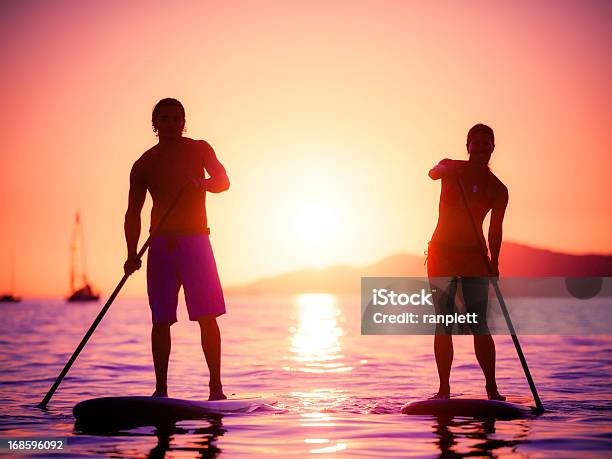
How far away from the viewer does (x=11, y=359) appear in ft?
60.1

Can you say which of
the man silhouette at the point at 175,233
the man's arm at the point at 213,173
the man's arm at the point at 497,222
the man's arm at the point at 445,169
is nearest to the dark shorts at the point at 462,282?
the man's arm at the point at 497,222

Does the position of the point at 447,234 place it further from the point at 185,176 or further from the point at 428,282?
the point at 185,176

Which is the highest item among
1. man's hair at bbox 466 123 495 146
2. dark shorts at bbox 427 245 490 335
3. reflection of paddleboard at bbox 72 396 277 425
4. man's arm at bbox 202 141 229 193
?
man's hair at bbox 466 123 495 146

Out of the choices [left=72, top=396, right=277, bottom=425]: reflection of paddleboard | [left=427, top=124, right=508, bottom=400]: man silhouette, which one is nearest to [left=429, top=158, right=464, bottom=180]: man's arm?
[left=427, top=124, right=508, bottom=400]: man silhouette

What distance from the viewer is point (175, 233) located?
8.84 metres

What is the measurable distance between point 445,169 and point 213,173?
2313mm

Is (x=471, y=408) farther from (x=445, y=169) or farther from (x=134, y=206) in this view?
(x=134, y=206)

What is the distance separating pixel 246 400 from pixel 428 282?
2.16 meters

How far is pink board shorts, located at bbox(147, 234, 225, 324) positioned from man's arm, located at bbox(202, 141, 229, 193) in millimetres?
496

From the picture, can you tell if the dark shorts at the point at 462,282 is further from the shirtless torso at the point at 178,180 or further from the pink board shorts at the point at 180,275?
the shirtless torso at the point at 178,180

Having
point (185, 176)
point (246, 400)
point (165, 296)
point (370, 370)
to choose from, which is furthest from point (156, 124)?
point (370, 370)

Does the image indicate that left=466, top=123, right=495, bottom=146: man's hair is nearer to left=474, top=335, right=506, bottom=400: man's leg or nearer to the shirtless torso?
left=474, top=335, right=506, bottom=400: man's leg

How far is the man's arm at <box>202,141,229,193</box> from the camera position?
8.84m

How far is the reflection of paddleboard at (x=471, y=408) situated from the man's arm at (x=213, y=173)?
2.80m
